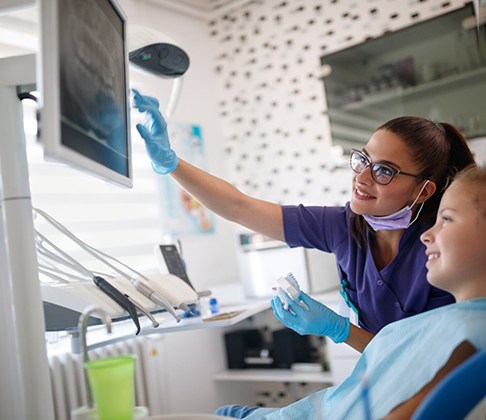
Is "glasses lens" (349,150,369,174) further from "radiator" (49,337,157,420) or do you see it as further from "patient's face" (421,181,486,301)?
"radiator" (49,337,157,420)

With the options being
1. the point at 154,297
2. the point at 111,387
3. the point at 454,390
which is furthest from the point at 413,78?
the point at 111,387

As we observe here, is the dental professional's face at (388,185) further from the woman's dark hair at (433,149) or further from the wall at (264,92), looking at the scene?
the wall at (264,92)

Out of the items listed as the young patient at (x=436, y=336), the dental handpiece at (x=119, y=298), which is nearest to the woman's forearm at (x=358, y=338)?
the young patient at (x=436, y=336)

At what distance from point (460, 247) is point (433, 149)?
17.7 inches

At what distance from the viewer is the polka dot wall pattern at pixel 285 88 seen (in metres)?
3.05

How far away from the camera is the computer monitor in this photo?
0.77 meters

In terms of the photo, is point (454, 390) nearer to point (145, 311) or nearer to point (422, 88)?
point (145, 311)

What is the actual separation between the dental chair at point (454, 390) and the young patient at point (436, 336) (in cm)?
19

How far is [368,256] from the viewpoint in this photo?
5.07 feet

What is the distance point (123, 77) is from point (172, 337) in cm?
177

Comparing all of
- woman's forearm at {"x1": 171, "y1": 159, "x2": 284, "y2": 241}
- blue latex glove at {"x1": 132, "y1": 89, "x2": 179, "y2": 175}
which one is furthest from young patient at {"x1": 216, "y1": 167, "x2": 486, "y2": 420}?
blue latex glove at {"x1": 132, "y1": 89, "x2": 179, "y2": 175}

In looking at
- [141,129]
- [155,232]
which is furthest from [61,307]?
[155,232]

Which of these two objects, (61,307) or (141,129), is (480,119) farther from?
(61,307)

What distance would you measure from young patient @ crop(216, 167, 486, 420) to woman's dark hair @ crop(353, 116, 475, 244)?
0.29m
